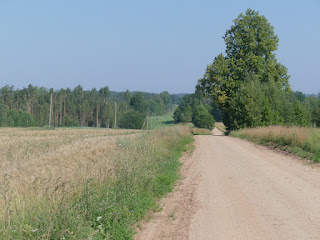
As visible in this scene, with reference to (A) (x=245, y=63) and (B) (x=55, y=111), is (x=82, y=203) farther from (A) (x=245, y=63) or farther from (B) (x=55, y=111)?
(B) (x=55, y=111)

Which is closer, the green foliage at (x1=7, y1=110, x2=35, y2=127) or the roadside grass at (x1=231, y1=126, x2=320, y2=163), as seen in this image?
the roadside grass at (x1=231, y1=126, x2=320, y2=163)

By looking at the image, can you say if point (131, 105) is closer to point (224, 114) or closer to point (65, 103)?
point (65, 103)

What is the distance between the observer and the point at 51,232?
5.21m

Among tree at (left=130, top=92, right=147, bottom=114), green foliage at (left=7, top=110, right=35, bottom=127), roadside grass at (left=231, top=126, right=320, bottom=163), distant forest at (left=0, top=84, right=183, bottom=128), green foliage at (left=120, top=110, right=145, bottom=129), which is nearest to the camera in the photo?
roadside grass at (left=231, top=126, right=320, bottom=163)

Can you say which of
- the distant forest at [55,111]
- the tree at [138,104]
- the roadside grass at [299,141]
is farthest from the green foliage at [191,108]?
the roadside grass at [299,141]

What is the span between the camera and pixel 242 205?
8.07 m

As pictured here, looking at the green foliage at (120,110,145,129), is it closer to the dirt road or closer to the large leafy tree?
the large leafy tree

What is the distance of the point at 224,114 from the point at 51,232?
4467cm

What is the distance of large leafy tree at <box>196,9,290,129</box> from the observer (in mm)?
44250

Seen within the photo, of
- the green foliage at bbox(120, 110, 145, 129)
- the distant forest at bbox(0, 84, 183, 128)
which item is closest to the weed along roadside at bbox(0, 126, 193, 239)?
the distant forest at bbox(0, 84, 183, 128)

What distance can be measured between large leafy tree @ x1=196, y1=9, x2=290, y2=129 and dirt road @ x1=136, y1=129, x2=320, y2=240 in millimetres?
31786

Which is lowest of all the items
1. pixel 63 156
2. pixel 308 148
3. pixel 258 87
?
pixel 63 156

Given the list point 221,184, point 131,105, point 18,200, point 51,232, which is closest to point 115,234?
point 51,232

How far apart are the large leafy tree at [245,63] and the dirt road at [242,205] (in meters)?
31.8
